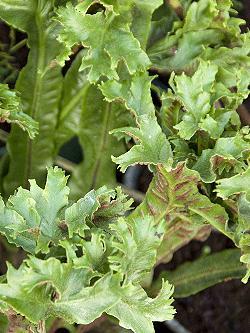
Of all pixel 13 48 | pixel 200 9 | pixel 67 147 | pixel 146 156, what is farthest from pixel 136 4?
pixel 67 147

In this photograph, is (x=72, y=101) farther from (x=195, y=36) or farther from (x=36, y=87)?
(x=195, y=36)

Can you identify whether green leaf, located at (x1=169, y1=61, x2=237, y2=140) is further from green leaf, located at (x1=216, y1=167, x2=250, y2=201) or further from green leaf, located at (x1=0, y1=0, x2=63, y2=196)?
green leaf, located at (x1=0, y1=0, x2=63, y2=196)

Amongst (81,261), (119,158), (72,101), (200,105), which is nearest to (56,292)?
(81,261)

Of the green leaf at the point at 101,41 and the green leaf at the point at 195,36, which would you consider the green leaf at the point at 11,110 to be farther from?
the green leaf at the point at 195,36

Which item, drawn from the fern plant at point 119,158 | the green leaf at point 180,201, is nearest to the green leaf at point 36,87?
the fern plant at point 119,158

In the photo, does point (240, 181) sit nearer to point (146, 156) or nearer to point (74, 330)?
point (146, 156)
